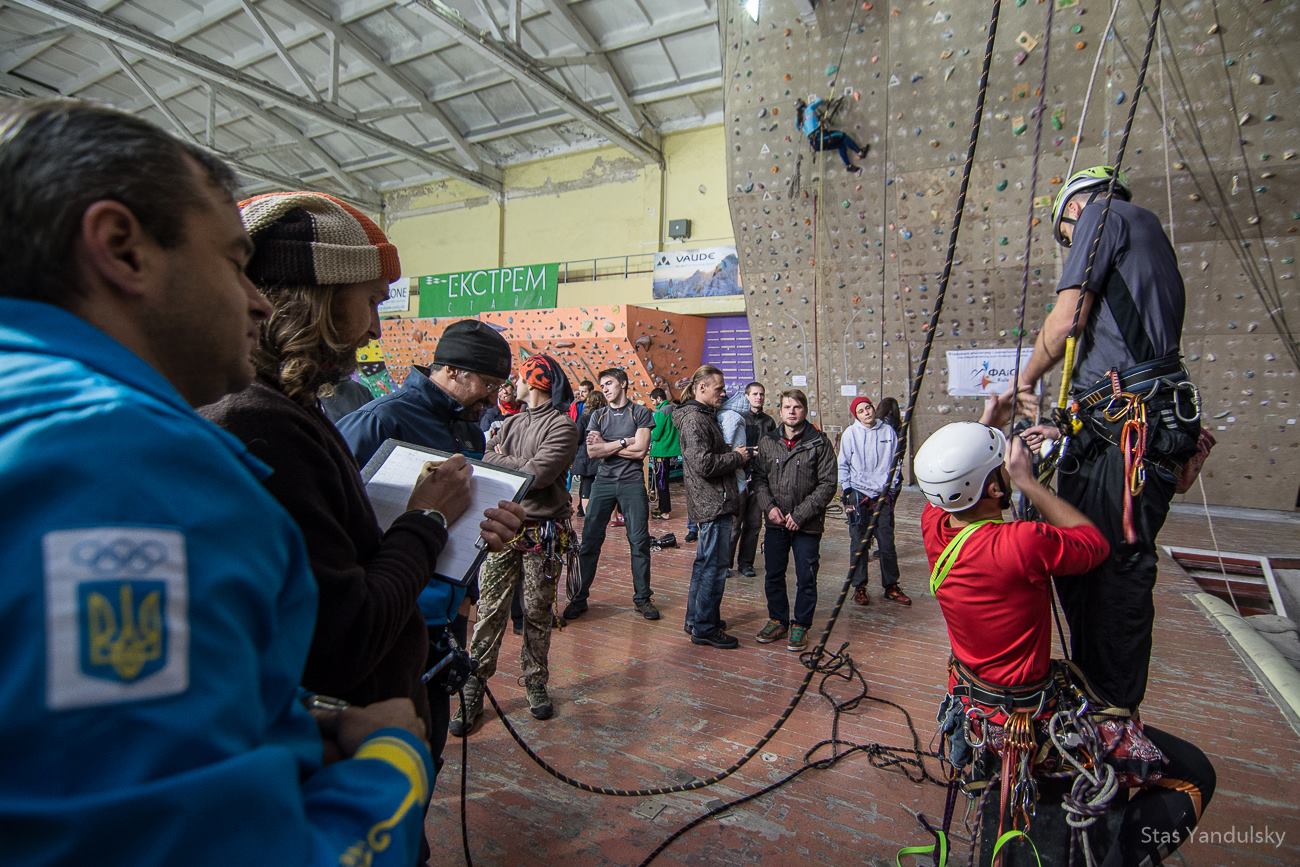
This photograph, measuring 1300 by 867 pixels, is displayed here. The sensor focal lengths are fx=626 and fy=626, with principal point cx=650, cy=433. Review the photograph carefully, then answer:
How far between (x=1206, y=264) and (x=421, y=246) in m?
18.8

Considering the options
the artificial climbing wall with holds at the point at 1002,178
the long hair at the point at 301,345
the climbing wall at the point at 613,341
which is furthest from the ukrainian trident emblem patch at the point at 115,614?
the climbing wall at the point at 613,341

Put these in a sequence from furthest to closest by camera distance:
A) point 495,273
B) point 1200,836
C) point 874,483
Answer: point 495,273
point 874,483
point 1200,836

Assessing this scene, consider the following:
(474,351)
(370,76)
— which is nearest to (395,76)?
(370,76)

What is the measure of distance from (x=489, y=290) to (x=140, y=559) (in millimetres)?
15507

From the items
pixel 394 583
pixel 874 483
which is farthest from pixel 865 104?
pixel 394 583

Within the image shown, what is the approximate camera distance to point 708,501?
427cm

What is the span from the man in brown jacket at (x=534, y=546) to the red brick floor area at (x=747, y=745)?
0.20 meters

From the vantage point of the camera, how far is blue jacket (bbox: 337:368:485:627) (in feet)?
6.36

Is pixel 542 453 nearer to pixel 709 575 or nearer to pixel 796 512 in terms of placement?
pixel 709 575

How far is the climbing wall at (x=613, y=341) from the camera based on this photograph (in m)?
10.2

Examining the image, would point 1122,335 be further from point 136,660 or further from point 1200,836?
point 136,660

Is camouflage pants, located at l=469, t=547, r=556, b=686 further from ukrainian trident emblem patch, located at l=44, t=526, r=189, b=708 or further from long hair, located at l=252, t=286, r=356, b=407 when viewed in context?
ukrainian trident emblem patch, located at l=44, t=526, r=189, b=708

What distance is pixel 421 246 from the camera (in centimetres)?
1945

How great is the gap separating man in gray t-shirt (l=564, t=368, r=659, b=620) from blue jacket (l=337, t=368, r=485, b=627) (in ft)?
8.27
